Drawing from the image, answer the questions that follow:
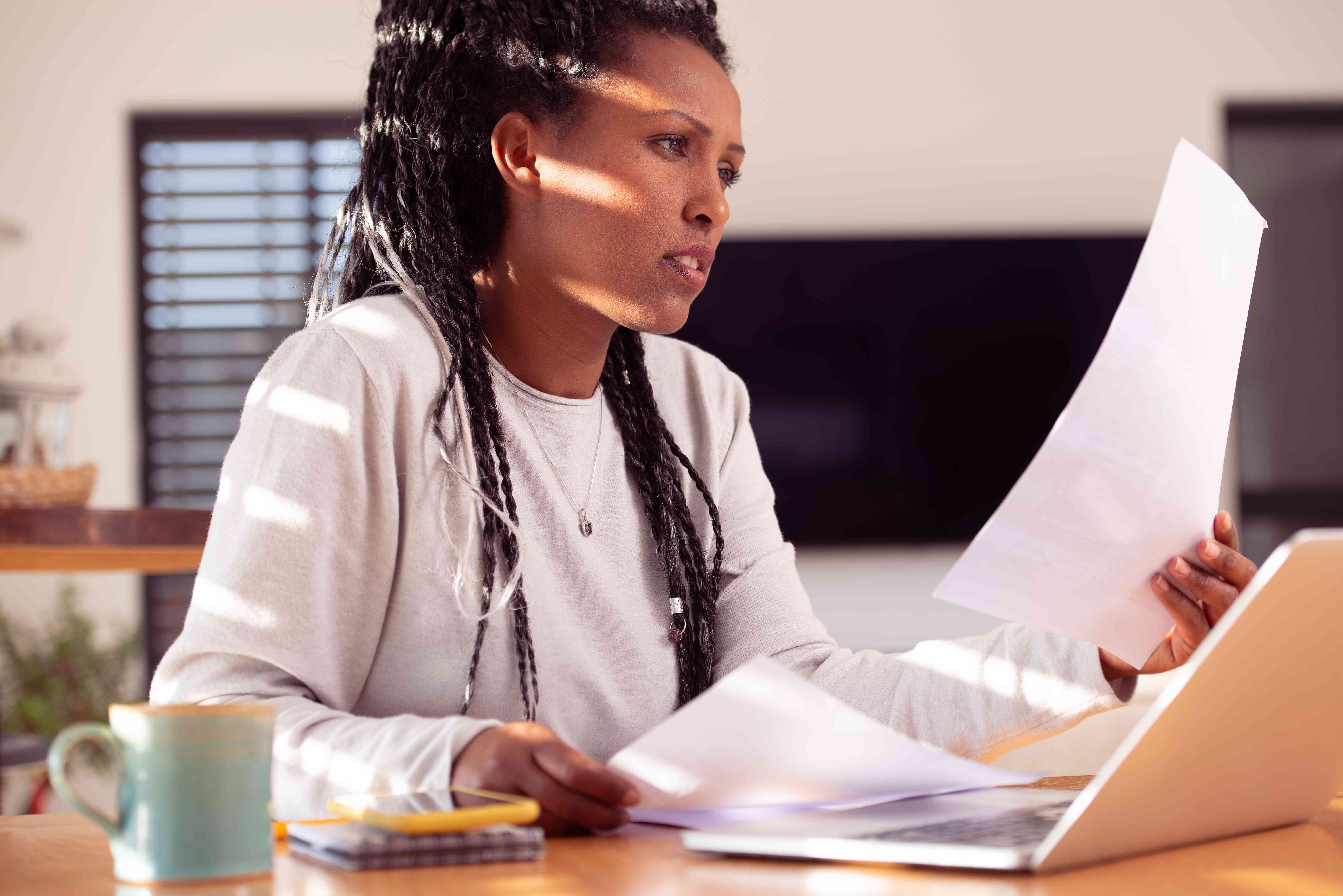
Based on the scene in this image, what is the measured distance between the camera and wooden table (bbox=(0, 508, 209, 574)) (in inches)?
60.8

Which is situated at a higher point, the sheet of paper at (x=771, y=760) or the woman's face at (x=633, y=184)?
the woman's face at (x=633, y=184)

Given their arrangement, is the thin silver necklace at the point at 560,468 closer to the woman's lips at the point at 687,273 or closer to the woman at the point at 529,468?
the woman at the point at 529,468

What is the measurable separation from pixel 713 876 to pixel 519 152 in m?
0.74

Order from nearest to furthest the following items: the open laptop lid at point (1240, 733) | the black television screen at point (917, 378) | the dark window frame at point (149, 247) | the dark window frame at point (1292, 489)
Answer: the open laptop lid at point (1240, 733)
the dark window frame at point (149, 247)
the black television screen at point (917, 378)
the dark window frame at point (1292, 489)

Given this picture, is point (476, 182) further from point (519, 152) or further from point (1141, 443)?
point (1141, 443)

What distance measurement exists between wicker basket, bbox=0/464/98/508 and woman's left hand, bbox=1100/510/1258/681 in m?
1.47

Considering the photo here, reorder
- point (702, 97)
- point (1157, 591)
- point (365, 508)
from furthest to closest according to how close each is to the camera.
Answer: point (702, 97), point (365, 508), point (1157, 591)

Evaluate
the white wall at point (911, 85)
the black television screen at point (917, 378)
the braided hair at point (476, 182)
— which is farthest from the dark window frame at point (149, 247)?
the braided hair at point (476, 182)

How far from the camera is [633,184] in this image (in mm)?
1048

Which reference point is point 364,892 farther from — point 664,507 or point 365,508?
point 664,507

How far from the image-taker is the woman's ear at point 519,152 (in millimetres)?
1099

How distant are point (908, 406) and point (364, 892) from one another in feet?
11.7

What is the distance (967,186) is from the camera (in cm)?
399

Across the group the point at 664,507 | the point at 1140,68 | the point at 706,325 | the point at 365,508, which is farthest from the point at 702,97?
the point at 1140,68
